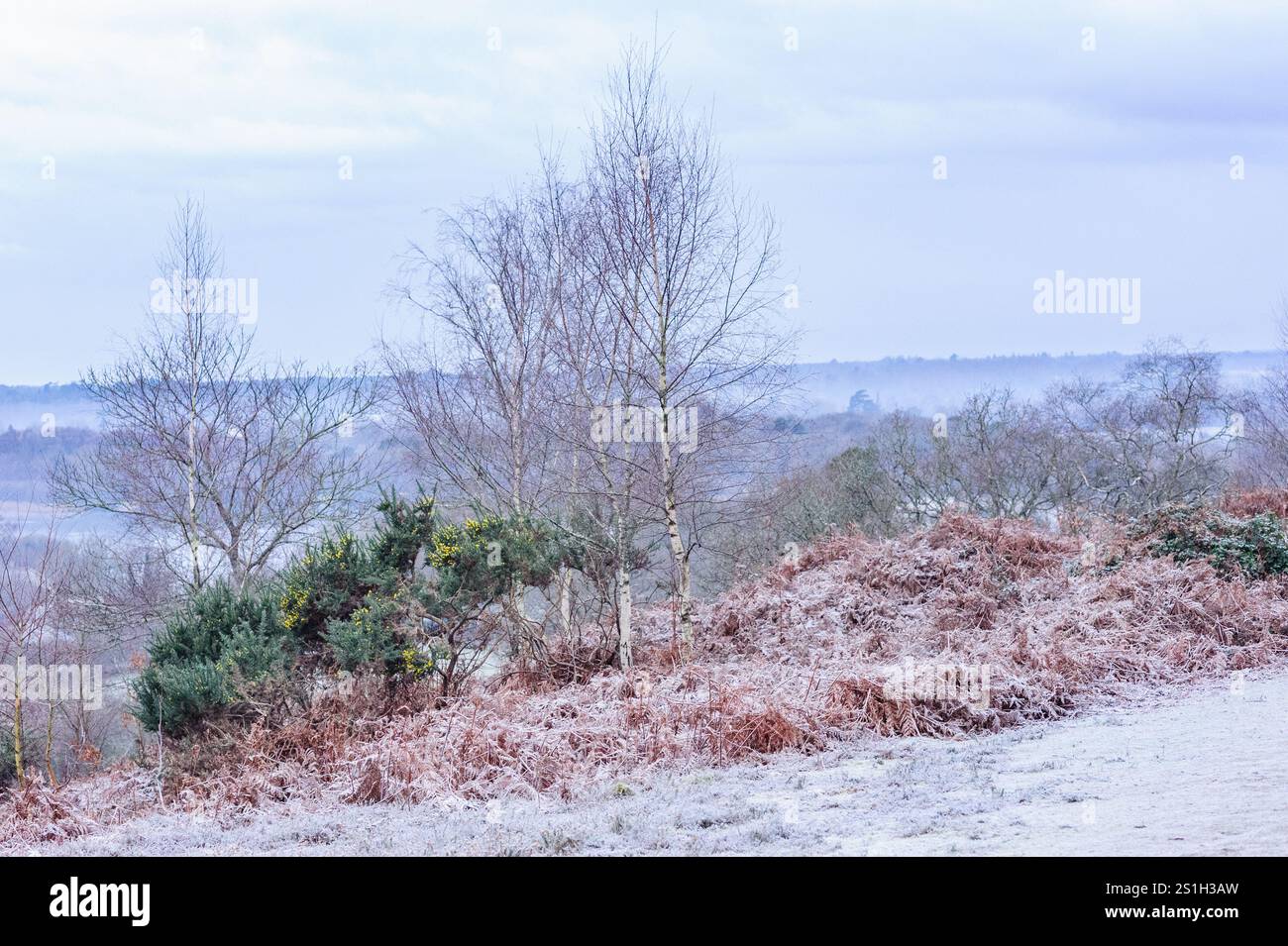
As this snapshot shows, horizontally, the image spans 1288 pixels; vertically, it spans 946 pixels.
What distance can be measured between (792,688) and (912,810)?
3379 mm

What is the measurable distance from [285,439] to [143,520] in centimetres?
334

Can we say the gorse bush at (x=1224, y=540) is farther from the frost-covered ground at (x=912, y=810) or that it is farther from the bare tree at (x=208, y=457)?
the bare tree at (x=208, y=457)

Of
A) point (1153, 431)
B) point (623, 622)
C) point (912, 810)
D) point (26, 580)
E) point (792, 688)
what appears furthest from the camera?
point (1153, 431)

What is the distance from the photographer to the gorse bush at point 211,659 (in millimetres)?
11977

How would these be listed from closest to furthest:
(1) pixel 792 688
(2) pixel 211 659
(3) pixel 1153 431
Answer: (1) pixel 792 688 → (2) pixel 211 659 → (3) pixel 1153 431

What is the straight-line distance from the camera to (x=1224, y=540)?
48.3 ft

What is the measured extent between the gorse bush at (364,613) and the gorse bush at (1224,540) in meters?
7.61

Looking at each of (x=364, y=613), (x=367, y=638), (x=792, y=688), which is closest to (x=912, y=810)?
(x=792, y=688)

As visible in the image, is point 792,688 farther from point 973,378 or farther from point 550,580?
point 973,378

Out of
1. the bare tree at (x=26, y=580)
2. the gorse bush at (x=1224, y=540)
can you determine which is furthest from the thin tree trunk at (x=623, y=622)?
the gorse bush at (x=1224, y=540)

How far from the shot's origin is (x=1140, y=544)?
49.9 ft

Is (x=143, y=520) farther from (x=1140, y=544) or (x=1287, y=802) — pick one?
(x=1287, y=802)

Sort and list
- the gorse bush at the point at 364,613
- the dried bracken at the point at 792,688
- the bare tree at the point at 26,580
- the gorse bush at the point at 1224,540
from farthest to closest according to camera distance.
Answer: the gorse bush at the point at 1224,540 < the bare tree at the point at 26,580 < the gorse bush at the point at 364,613 < the dried bracken at the point at 792,688

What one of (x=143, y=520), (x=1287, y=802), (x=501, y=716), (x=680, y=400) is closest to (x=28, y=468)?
(x=143, y=520)
